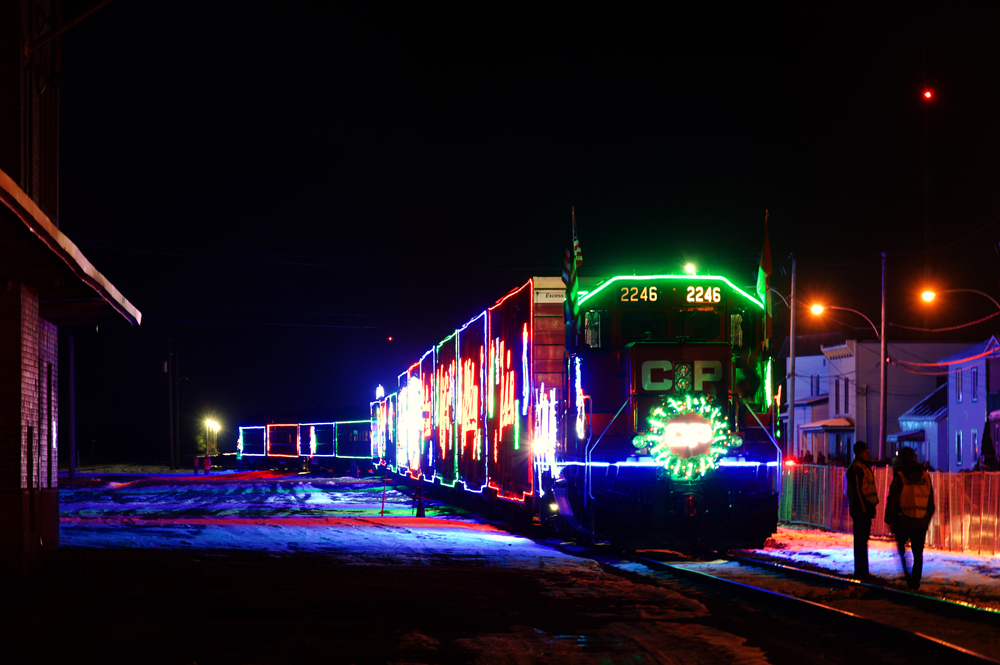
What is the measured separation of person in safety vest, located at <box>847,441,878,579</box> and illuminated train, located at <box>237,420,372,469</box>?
45938 millimetres

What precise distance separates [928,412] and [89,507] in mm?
43766

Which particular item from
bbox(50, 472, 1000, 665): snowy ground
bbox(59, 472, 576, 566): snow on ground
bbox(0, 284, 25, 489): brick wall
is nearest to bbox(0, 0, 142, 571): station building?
bbox(0, 284, 25, 489): brick wall

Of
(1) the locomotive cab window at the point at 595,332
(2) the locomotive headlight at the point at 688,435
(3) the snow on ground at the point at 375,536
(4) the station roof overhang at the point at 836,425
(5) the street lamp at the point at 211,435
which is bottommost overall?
(5) the street lamp at the point at 211,435

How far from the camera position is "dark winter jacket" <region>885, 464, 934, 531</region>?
1315 centimetres

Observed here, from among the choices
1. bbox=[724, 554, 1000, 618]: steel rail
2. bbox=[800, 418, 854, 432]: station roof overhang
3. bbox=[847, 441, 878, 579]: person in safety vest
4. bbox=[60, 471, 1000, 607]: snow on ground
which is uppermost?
bbox=[847, 441, 878, 579]: person in safety vest

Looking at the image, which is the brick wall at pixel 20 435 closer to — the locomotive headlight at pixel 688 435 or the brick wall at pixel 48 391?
the brick wall at pixel 48 391

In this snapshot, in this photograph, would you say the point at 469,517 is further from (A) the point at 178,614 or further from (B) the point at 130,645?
(B) the point at 130,645

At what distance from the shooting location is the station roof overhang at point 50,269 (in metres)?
11.1

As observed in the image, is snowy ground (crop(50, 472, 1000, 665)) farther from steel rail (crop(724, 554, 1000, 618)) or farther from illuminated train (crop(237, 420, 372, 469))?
illuminated train (crop(237, 420, 372, 469))

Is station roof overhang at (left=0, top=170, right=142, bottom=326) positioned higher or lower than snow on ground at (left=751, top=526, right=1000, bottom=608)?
higher

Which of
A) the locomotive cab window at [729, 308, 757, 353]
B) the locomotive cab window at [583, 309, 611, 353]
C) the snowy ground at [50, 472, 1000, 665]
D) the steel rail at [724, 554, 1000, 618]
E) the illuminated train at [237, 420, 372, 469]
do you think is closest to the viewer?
the snowy ground at [50, 472, 1000, 665]

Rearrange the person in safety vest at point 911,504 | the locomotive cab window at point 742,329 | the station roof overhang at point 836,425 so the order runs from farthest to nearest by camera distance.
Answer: the station roof overhang at point 836,425
the locomotive cab window at point 742,329
the person in safety vest at point 911,504

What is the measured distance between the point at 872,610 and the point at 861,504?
318cm

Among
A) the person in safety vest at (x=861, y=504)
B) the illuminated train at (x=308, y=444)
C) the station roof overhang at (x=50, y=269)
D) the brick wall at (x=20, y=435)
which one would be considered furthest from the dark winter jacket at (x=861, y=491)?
the illuminated train at (x=308, y=444)
